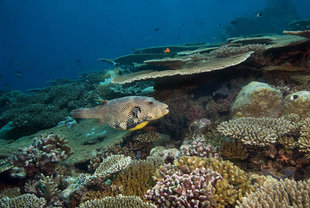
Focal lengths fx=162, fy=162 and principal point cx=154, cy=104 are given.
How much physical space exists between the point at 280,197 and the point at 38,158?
4.78 metres

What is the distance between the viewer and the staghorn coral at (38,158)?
3.80 metres

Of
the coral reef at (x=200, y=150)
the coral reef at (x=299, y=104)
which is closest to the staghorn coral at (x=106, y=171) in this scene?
the coral reef at (x=200, y=150)

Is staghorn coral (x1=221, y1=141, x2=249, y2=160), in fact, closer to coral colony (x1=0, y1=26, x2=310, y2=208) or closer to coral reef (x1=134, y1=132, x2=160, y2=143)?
coral colony (x1=0, y1=26, x2=310, y2=208)

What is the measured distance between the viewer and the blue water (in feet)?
369

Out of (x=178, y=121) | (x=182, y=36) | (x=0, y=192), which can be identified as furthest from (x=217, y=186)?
(x=182, y=36)

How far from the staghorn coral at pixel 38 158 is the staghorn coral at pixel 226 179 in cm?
320

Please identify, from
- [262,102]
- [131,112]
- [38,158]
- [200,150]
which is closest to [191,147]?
[200,150]

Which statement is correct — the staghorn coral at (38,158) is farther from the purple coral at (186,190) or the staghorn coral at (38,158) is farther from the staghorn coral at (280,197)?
the staghorn coral at (280,197)

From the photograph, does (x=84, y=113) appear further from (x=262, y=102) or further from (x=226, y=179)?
(x=262, y=102)

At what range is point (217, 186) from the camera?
2.31m

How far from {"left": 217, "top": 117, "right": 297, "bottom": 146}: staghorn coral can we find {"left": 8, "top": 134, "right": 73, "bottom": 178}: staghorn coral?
4.07m

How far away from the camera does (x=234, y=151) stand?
3.21 metres

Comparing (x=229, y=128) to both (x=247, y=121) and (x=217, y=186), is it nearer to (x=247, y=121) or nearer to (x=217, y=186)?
(x=247, y=121)

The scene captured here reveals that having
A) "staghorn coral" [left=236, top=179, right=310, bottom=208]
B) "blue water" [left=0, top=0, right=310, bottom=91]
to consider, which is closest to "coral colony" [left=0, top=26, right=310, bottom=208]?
"staghorn coral" [left=236, top=179, right=310, bottom=208]
